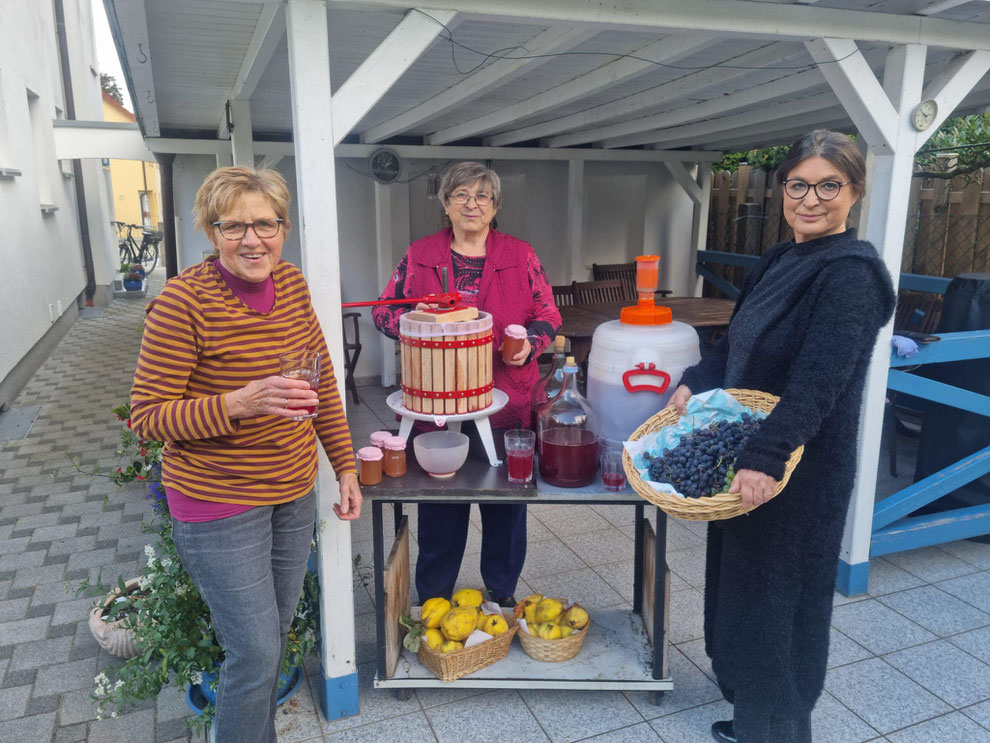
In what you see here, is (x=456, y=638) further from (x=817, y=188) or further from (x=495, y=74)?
(x=495, y=74)

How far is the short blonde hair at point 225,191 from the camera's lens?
5.87ft

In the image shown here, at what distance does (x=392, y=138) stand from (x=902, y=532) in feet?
18.6

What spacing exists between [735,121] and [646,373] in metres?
4.06

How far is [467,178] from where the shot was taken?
8.09ft

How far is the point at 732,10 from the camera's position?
2469 mm

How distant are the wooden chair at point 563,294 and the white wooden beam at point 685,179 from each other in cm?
185

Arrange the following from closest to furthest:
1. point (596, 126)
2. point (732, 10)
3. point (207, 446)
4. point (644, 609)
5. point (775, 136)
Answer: point (207, 446)
point (732, 10)
point (644, 609)
point (596, 126)
point (775, 136)

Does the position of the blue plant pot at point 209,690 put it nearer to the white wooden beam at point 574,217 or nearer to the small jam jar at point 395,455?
the small jam jar at point 395,455

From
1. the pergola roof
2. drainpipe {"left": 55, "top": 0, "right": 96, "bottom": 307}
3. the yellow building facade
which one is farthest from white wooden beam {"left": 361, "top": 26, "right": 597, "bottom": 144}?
the yellow building facade

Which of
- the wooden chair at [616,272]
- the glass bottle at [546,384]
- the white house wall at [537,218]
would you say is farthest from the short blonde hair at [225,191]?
the wooden chair at [616,272]

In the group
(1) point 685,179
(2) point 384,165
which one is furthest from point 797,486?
(1) point 685,179

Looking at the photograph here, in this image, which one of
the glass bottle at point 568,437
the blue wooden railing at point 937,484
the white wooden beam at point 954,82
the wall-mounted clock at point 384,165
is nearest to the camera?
the glass bottle at point 568,437

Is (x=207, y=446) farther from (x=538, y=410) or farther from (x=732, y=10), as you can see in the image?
(x=732, y=10)

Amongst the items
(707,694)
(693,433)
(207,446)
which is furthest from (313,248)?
(707,694)
